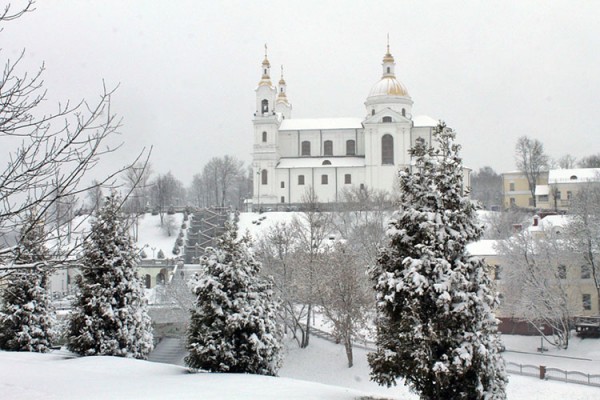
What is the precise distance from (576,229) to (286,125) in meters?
53.2

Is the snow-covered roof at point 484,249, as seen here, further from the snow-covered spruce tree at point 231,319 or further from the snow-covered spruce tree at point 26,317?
the snow-covered spruce tree at point 26,317

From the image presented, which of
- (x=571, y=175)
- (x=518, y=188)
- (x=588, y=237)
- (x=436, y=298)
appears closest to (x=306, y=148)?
(x=518, y=188)

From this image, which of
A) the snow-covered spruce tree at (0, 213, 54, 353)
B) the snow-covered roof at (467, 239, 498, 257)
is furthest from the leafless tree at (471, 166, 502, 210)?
the snow-covered spruce tree at (0, 213, 54, 353)

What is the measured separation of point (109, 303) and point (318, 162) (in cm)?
5916

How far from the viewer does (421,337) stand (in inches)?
478

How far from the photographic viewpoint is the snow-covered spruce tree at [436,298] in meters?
12.2

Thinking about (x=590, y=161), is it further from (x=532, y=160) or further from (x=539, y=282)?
(x=539, y=282)

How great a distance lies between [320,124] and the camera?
3211 inches

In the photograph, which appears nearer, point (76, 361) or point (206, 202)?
point (76, 361)

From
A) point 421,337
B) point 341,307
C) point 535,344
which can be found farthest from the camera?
point 535,344

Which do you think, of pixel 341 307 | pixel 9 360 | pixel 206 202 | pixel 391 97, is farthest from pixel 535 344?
pixel 206 202

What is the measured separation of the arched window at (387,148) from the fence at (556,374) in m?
49.5

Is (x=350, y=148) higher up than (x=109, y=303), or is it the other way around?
(x=350, y=148)

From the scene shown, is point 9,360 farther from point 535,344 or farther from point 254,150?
point 254,150
